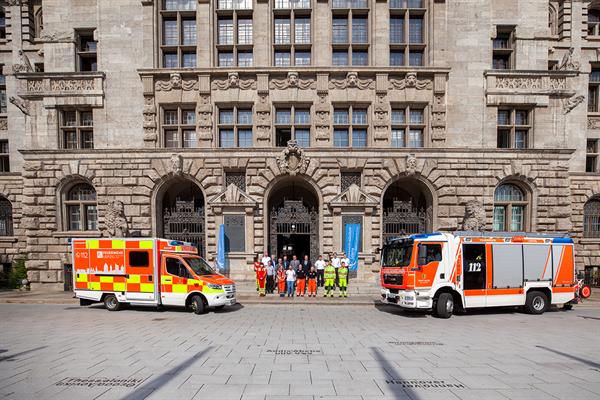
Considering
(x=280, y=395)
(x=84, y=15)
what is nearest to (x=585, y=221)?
(x=280, y=395)

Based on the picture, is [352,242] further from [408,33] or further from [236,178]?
[408,33]

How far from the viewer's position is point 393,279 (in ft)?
36.8

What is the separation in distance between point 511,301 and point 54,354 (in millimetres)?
14847

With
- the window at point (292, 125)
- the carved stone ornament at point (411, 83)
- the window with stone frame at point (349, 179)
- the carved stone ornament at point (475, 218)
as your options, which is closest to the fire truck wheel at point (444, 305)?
the carved stone ornament at point (475, 218)

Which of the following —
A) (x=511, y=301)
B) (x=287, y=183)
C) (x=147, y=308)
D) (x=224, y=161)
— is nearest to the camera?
→ (x=511, y=301)

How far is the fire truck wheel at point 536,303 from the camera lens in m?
11.2

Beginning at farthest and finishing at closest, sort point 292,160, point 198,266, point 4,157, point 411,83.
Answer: point 4,157 → point 411,83 → point 292,160 → point 198,266

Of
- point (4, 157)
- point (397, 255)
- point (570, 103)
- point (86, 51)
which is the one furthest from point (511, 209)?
point (4, 157)

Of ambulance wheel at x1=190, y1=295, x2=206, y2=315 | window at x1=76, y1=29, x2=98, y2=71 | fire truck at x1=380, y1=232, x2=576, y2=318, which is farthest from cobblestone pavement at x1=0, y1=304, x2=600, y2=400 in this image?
window at x1=76, y1=29, x2=98, y2=71

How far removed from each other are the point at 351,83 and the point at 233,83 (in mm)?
6712

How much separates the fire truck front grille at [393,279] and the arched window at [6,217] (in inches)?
984

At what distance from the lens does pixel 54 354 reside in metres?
6.62

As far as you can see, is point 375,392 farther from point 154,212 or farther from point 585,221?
point 585,221

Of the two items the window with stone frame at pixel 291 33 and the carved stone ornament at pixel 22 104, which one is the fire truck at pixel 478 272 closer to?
the window with stone frame at pixel 291 33
